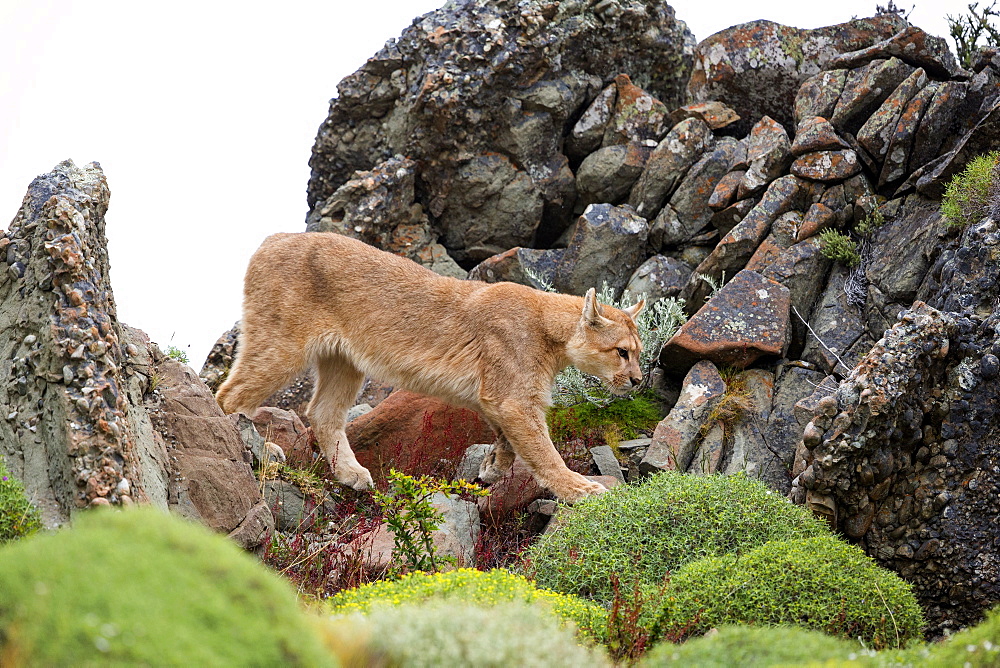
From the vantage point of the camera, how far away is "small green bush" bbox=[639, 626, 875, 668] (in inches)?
132

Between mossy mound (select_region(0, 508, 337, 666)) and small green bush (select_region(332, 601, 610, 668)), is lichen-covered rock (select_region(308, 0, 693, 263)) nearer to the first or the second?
small green bush (select_region(332, 601, 610, 668))

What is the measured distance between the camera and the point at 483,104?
541 inches

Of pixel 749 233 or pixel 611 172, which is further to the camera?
pixel 611 172

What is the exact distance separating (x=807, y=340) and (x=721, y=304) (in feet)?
3.89

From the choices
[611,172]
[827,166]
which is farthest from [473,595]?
[611,172]

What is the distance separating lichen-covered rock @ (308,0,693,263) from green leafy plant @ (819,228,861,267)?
4.81 metres

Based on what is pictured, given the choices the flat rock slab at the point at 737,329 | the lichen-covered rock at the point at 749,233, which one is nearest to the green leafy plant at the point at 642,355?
the lichen-covered rock at the point at 749,233

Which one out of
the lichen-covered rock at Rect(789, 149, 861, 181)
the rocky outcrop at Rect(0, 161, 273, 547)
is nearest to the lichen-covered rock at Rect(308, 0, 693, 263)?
the lichen-covered rock at Rect(789, 149, 861, 181)

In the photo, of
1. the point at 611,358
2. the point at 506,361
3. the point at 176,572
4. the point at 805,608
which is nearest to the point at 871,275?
the point at 611,358

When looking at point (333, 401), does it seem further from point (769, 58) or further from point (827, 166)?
point (769, 58)

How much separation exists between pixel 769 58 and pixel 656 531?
416 inches

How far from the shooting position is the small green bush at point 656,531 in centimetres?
579

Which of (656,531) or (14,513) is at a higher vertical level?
(14,513)

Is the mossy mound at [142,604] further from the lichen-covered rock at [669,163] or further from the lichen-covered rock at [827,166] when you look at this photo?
the lichen-covered rock at [669,163]
